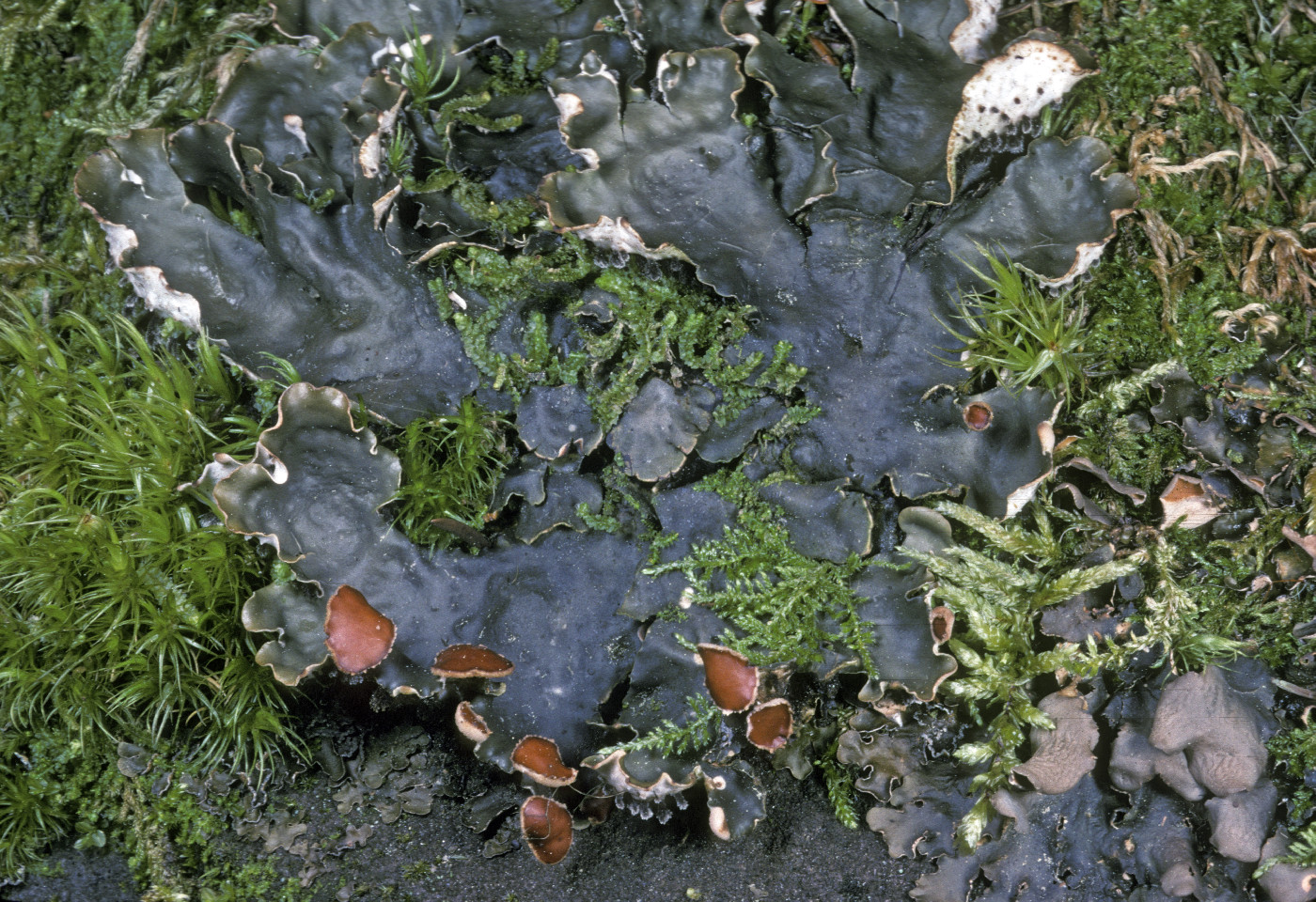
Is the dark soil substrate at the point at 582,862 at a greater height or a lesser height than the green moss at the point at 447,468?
lesser

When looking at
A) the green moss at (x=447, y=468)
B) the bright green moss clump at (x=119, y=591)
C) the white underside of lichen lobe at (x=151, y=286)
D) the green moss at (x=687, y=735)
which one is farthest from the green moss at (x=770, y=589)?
the white underside of lichen lobe at (x=151, y=286)

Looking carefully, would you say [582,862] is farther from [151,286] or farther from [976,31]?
[976,31]

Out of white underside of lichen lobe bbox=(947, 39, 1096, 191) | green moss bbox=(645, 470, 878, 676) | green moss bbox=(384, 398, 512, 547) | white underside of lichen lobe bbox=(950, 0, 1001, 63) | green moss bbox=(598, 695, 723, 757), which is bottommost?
green moss bbox=(598, 695, 723, 757)

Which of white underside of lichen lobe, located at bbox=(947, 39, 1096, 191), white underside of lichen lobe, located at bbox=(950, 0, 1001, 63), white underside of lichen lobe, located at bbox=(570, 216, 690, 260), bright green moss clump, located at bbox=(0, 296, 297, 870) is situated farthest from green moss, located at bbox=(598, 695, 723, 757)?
white underside of lichen lobe, located at bbox=(950, 0, 1001, 63)

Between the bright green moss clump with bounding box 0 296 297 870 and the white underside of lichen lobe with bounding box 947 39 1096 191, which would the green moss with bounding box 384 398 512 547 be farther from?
the white underside of lichen lobe with bounding box 947 39 1096 191

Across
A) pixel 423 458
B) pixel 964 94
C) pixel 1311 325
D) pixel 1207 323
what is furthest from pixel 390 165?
pixel 1311 325

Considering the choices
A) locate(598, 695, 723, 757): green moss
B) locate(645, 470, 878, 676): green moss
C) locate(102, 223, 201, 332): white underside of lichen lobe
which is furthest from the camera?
locate(102, 223, 201, 332): white underside of lichen lobe

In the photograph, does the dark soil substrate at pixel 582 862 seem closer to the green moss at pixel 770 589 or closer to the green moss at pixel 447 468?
the green moss at pixel 770 589

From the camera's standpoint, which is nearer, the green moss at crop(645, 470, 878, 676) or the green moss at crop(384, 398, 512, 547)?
the green moss at crop(645, 470, 878, 676)

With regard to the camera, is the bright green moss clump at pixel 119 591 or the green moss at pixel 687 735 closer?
the green moss at pixel 687 735

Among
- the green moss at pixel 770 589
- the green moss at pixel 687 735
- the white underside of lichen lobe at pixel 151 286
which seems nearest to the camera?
the green moss at pixel 687 735

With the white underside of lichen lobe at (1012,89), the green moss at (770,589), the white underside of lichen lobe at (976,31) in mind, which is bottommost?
the green moss at (770,589)

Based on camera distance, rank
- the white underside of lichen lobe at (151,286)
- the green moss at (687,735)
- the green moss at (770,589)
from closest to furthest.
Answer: the green moss at (687,735)
the green moss at (770,589)
the white underside of lichen lobe at (151,286)
